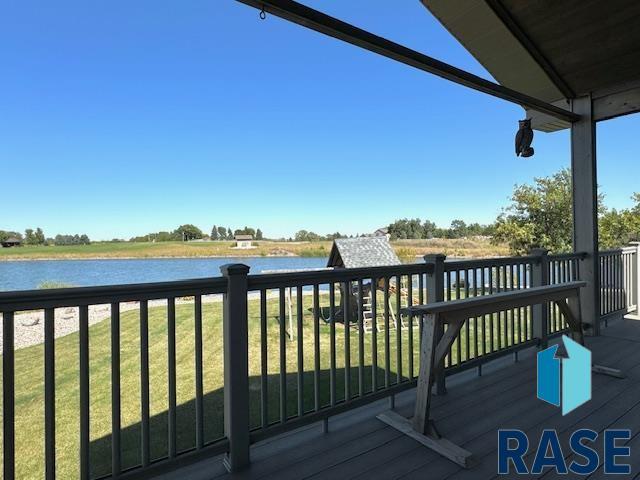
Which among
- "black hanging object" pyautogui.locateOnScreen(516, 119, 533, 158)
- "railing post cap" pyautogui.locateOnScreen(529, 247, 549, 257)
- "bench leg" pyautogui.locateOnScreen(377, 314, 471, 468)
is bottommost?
"bench leg" pyautogui.locateOnScreen(377, 314, 471, 468)

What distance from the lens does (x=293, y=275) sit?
1806mm

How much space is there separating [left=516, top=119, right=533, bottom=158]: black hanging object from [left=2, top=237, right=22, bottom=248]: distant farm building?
24.4 metres

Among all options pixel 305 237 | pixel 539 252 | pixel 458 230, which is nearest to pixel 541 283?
pixel 539 252

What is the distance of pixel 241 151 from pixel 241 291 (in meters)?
36.1

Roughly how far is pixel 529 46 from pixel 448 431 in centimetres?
357

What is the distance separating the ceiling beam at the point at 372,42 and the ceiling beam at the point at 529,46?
0.59 m

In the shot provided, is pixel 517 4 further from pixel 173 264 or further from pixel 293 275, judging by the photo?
pixel 173 264

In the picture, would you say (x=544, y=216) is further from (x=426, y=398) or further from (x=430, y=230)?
(x=426, y=398)

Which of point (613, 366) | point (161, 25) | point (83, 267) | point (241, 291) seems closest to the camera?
point (241, 291)

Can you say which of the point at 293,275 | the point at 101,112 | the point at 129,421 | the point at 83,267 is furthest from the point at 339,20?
the point at 101,112

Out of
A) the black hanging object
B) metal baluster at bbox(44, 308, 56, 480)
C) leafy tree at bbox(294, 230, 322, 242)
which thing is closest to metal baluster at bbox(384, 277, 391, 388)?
metal baluster at bbox(44, 308, 56, 480)

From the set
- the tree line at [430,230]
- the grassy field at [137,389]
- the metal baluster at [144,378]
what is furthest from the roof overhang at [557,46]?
the tree line at [430,230]

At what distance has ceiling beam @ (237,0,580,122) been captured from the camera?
1.84 m

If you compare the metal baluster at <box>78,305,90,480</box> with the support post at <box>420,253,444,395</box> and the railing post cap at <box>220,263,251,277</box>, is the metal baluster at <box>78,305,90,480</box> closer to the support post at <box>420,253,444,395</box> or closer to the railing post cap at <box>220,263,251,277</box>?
the railing post cap at <box>220,263,251,277</box>
